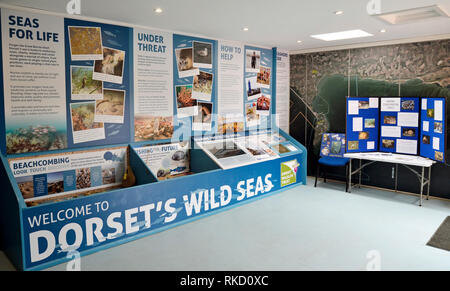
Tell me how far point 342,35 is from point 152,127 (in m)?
3.54

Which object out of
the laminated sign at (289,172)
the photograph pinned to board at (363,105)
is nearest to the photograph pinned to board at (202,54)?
the laminated sign at (289,172)

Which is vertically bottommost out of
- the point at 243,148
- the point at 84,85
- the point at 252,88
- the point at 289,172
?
the point at 289,172

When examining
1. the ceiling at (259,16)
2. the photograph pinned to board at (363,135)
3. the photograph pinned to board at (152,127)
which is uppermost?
the ceiling at (259,16)

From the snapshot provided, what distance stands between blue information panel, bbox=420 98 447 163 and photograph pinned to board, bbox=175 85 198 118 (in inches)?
151

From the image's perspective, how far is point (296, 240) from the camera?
425 cm

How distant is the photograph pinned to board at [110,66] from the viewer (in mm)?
4668

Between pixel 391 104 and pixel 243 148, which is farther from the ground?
pixel 391 104

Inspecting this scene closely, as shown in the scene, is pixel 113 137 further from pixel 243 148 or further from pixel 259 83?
pixel 259 83

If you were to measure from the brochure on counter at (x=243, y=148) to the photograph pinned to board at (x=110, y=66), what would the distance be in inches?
65.1

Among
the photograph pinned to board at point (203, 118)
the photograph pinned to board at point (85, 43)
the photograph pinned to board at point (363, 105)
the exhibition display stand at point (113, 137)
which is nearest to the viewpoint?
the exhibition display stand at point (113, 137)

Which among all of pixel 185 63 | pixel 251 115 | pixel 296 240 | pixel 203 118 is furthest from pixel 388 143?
pixel 185 63

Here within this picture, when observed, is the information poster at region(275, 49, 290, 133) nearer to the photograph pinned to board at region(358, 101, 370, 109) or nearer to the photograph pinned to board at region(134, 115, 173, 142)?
the photograph pinned to board at region(358, 101, 370, 109)

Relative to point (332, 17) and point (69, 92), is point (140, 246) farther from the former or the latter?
point (332, 17)

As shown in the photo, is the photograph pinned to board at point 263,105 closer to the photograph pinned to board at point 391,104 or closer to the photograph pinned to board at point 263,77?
the photograph pinned to board at point 263,77
